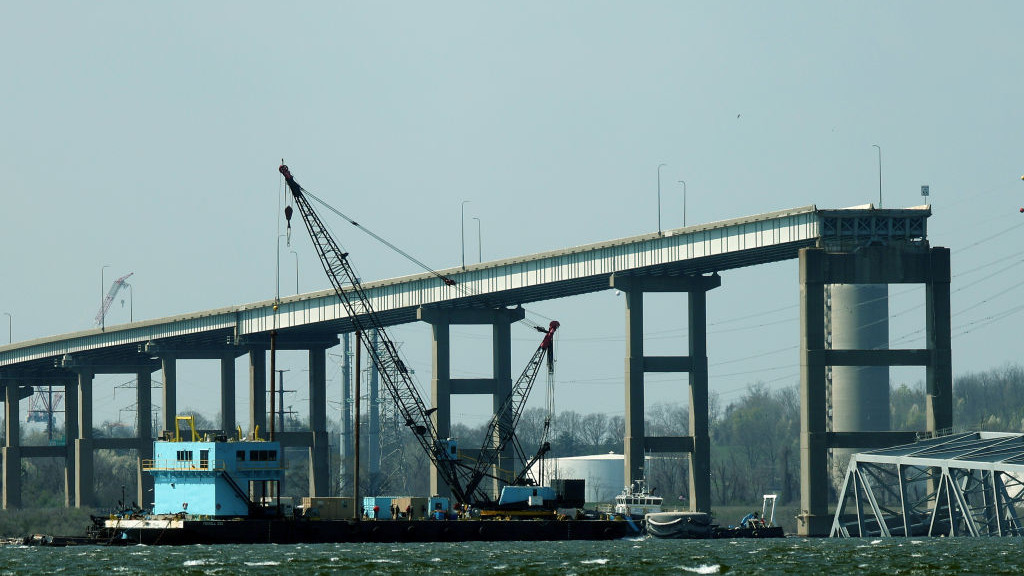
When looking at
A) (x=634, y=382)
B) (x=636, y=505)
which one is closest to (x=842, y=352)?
(x=636, y=505)

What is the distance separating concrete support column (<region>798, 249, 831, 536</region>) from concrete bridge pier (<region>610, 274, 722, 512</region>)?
61.5ft

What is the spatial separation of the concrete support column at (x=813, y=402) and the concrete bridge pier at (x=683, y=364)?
18739 millimetres

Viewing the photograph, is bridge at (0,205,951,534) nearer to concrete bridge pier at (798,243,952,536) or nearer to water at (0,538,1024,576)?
→ concrete bridge pier at (798,243,952,536)

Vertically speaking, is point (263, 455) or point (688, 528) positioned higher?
point (263, 455)

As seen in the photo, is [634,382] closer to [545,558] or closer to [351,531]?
[351,531]

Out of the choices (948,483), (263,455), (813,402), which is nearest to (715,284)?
(813,402)

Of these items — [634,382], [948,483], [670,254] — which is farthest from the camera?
[634,382]

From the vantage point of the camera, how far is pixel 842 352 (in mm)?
160375

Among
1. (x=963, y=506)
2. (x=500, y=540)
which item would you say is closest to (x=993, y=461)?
(x=963, y=506)

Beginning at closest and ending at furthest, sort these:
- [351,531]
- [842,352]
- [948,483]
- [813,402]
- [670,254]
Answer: [351,531] → [948,483] → [813,402] → [842,352] → [670,254]

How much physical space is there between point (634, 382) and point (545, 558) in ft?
214

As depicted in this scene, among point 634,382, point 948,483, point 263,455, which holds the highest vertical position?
point 634,382

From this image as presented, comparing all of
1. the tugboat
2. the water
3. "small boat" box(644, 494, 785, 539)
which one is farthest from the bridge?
the tugboat

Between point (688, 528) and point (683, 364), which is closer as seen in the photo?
point (688, 528)
